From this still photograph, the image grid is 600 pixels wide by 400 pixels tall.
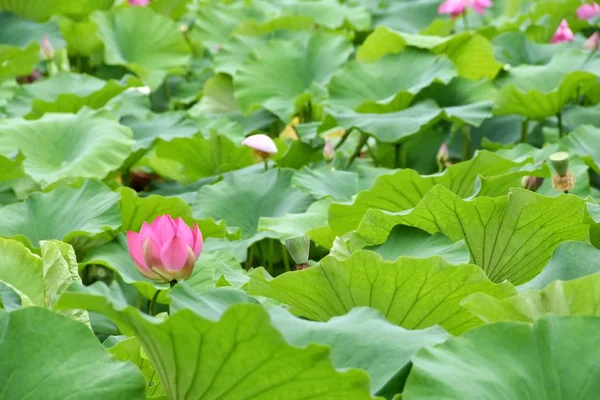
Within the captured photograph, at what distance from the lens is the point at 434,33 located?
3.24 metres

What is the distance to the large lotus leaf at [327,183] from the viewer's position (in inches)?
79.4

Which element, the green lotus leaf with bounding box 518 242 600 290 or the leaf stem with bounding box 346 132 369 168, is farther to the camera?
the leaf stem with bounding box 346 132 369 168

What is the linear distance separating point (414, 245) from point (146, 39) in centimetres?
212

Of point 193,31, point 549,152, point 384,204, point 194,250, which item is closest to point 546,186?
point 549,152

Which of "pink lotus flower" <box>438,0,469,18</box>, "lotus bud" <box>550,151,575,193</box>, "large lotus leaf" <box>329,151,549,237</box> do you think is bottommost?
"pink lotus flower" <box>438,0,469,18</box>

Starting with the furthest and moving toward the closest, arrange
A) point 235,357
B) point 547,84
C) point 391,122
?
point 547,84, point 391,122, point 235,357

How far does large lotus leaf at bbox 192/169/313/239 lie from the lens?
212cm

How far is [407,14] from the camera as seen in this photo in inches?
147

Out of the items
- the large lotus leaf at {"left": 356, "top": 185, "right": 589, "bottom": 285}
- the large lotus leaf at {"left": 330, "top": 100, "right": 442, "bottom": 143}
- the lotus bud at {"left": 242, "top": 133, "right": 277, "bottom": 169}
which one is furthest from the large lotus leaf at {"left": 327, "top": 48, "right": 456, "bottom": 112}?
the large lotus leaf at {"left": 356, "top": 185, "right": 589, "bottom": 285}

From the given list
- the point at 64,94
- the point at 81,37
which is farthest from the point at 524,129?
the point at 81,37

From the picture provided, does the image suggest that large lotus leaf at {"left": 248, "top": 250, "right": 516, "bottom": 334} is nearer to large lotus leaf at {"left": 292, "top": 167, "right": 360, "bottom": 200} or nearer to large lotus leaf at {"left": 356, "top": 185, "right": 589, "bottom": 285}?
large lotus leaf at {"left": 356, "top": 185, "right": 589, "bottom": 285}

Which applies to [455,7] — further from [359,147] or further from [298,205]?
[298,205]

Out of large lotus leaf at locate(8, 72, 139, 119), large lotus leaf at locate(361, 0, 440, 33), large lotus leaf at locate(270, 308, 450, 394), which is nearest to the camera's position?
large lotus leaf at locate(270, 308, 450, 394)

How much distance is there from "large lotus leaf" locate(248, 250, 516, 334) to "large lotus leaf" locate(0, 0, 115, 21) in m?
2.42
